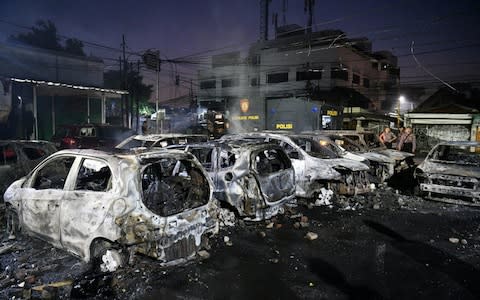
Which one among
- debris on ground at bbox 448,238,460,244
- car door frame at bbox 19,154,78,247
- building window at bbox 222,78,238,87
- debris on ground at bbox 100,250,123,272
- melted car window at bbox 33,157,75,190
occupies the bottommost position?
debris on ground at bbox 448,238,460,244

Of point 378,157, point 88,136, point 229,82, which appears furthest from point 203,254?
point 229,82

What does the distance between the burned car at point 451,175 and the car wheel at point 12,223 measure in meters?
8.90

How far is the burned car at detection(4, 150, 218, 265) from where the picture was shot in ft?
12.2

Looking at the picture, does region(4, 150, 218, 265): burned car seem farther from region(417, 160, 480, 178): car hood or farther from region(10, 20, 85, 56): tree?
region(10, 20, 85, 56): tree

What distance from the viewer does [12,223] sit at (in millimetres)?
5172

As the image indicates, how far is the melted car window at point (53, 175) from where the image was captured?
15.8ft

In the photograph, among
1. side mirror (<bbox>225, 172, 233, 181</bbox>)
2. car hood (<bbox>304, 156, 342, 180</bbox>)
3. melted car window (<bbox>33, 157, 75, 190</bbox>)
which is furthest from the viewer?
car hood (<bbox>304, 156, 342, 180</bbox>)

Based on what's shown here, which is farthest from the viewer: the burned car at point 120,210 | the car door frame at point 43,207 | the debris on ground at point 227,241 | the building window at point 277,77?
the building window at point 277,77

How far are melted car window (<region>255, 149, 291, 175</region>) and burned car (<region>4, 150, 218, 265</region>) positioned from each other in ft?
6.81

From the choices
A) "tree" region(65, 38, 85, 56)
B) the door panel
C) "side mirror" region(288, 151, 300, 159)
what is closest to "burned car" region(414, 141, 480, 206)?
"side mirror" region(288, 151, 300, 159)

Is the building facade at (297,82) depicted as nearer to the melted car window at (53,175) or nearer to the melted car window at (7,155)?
the melted car window at (7,155)

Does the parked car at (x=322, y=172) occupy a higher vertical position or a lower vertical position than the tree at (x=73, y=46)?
lower

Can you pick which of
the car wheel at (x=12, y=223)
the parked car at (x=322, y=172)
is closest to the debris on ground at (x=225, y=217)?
the parked car at (x=322, y=172)

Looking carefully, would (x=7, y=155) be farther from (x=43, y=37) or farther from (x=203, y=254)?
(x=43, y=37)
